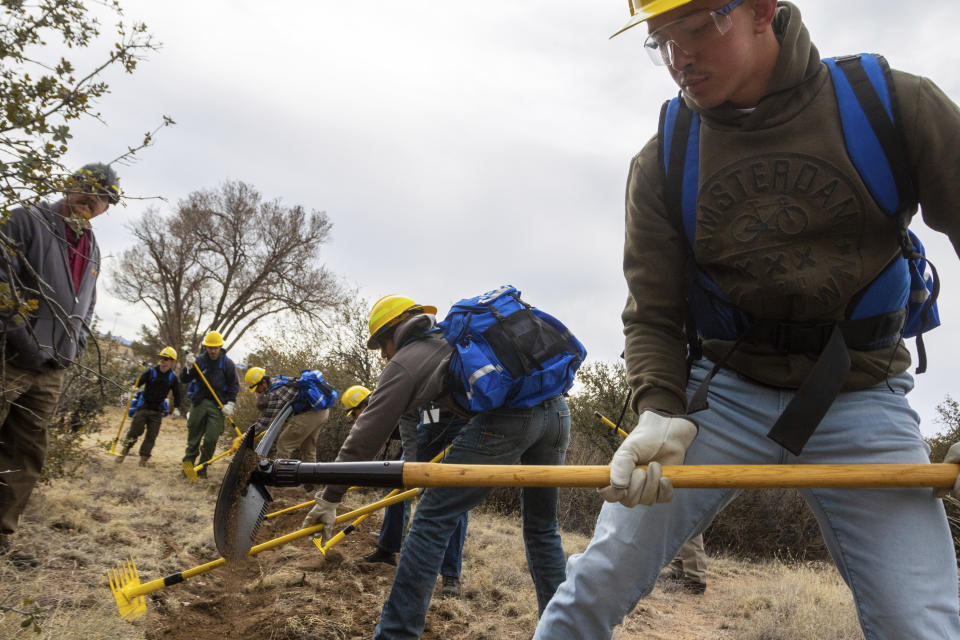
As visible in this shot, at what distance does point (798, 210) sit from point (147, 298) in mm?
30576

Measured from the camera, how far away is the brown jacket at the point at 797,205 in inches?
66.1

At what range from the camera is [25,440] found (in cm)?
385

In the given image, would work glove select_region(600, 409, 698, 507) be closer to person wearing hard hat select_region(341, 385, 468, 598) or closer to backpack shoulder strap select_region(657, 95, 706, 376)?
backpack shoulder strap select_region(657, 95, 706, 376)

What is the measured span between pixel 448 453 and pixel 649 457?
1798 millimetres

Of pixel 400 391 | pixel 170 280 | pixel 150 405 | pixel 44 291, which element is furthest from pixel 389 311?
pixel 170 280

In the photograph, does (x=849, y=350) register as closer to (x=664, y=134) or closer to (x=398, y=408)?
(x=664, y=134)

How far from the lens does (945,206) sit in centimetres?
169

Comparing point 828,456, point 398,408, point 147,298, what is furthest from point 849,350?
point 147,298

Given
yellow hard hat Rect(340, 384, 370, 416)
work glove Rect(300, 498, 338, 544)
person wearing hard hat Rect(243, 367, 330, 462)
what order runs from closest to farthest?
work glove Rect(300, 498, 338, 544), yellow hard hat Rect(340, 384, 370, 416), person wearing hard hat Rect(243, 367, 330, 462)

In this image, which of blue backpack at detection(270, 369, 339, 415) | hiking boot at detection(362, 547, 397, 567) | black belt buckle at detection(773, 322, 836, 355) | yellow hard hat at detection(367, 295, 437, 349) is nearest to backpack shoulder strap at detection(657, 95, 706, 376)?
black belt buckle at detection(773, 322, 836, 355)

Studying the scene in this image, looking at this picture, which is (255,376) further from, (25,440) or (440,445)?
(25,440)

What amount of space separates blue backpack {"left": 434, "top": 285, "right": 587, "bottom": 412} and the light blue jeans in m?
1.49

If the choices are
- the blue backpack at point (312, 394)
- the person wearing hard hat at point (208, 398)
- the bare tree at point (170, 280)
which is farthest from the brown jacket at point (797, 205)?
the bare tree at point (170, 280)

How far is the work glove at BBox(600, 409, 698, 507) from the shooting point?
1768 millimetres
